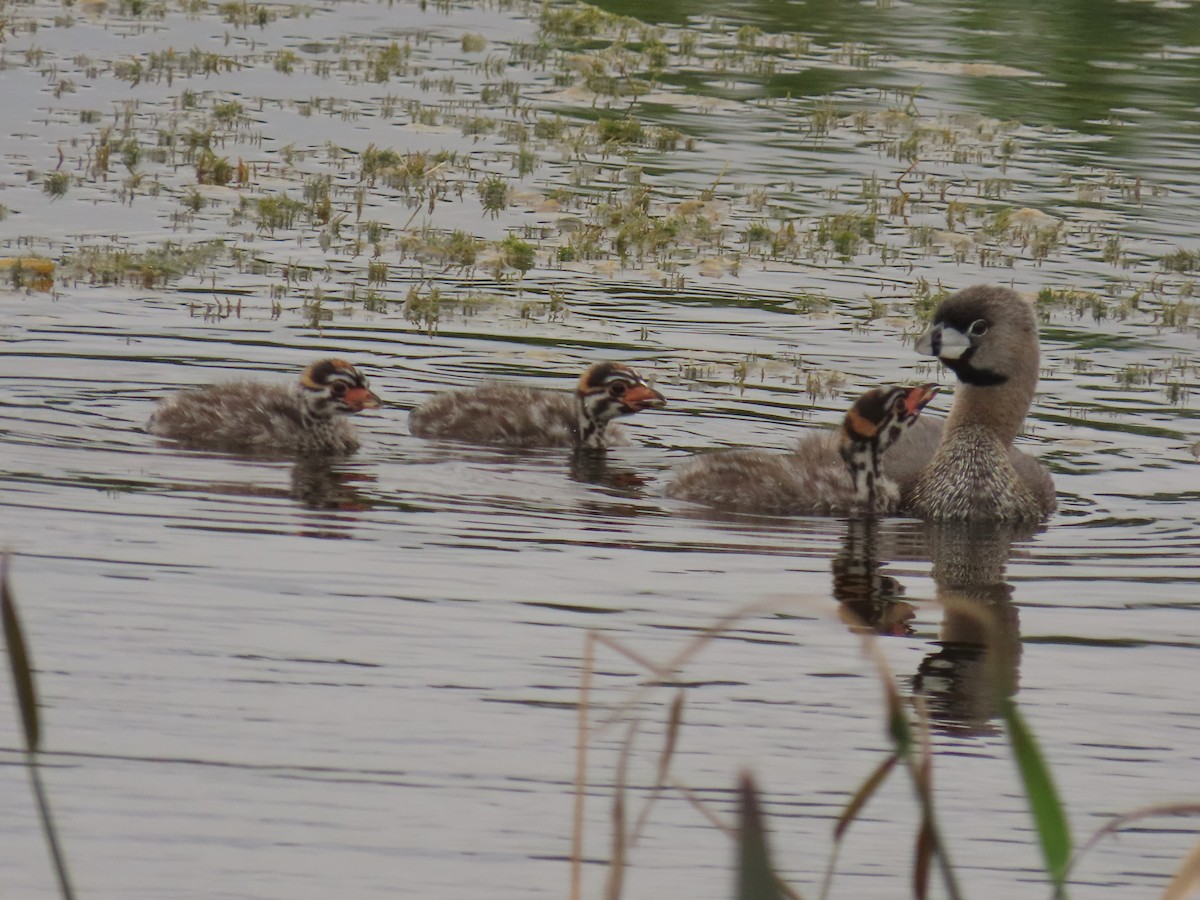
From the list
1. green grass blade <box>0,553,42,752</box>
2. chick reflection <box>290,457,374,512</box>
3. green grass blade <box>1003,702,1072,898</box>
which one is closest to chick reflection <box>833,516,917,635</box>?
chick reflection <box>290,457,374,512</box>

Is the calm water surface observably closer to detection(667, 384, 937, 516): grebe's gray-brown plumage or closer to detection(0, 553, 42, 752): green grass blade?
detection(667, 384, 937, 516): grebe's gray-brown plumage

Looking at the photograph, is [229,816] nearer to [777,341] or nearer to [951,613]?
[951,613]

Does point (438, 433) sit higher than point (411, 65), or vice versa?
point (411, 65)

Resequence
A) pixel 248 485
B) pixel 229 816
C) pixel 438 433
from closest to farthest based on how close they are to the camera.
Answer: pixel 229 816, pixel 248 485, pixel 438 433

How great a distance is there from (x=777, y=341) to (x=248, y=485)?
4.32 m

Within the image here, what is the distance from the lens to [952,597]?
7.85 meters

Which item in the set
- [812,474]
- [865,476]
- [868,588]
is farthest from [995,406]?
[868,588]

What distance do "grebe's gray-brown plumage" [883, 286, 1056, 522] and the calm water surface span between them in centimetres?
34

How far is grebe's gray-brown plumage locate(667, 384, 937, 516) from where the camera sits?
10000mm

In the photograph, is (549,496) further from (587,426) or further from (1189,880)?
(1189,880)

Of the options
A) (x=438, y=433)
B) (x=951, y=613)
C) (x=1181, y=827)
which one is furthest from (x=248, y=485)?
(x=1181, y=827)

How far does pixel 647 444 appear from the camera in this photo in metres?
11.6

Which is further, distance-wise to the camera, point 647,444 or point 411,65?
point 411,65

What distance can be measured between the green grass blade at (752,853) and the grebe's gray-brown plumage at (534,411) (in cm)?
859
